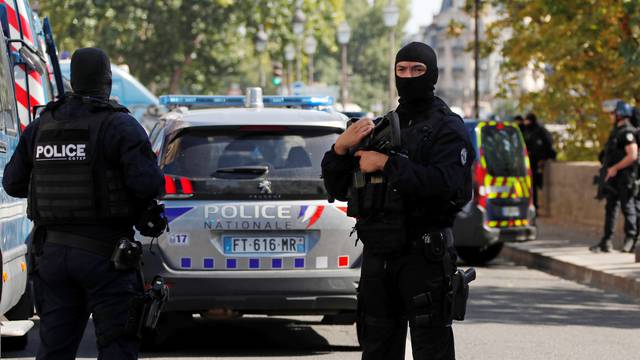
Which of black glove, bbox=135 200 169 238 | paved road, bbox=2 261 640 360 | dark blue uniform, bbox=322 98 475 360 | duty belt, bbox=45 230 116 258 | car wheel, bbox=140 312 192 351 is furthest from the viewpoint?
paved road, bbox=2 261 640 360

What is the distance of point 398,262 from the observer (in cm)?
604

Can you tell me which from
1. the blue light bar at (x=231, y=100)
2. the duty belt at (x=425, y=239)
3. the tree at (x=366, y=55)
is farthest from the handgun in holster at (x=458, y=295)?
the tree at (x=366, y=55)

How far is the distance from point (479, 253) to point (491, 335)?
7616mm

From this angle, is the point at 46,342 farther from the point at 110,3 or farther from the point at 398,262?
the point at 110,3

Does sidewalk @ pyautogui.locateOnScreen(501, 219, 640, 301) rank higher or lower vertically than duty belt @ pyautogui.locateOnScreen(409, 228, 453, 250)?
lower

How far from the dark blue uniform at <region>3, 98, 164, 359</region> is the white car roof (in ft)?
10.3

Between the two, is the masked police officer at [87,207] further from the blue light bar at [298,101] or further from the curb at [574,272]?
the curb at [574,272]

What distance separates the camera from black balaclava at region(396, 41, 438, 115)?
239 inches

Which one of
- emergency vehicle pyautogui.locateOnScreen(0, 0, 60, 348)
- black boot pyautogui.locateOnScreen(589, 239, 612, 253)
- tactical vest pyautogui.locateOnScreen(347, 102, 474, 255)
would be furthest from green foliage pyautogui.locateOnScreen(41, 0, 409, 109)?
tactical vest pyautogui.locateOnScreen(347, 102, 474, 255)

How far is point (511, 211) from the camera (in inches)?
695

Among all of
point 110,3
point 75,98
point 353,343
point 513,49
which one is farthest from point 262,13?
point 75,98

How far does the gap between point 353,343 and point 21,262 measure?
2.41 meters

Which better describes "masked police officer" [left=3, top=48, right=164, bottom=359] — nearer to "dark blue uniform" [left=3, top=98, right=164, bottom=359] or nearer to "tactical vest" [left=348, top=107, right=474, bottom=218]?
"dark blue uniform" [left=3, top=98, right=164, bottom=359]

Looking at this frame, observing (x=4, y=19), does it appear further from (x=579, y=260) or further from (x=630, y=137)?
(x=630, y=137)
